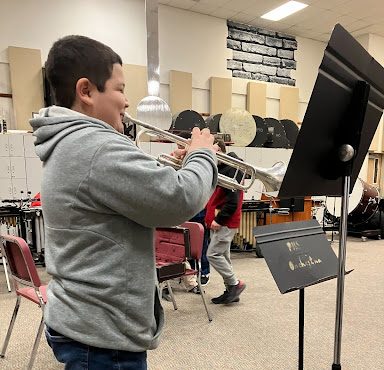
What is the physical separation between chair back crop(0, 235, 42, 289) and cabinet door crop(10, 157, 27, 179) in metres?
3.52

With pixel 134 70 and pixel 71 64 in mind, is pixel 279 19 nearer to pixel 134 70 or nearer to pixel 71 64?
pixel 134 70

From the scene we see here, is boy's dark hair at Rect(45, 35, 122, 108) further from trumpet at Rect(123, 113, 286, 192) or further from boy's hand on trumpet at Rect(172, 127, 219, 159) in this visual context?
trumpet at Rect(123, 113, 286, 192)

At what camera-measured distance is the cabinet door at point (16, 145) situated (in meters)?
5.51

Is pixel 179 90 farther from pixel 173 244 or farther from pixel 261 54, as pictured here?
pixel 173 244

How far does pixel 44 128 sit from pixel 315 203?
6407 millimetres

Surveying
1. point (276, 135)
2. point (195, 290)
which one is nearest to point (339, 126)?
point (195, 290)

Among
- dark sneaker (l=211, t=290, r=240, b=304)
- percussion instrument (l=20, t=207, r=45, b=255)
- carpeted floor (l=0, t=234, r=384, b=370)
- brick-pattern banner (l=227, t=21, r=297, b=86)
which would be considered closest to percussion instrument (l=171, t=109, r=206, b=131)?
brick-pattern banner (l=227, t=21, r=297, b=86)

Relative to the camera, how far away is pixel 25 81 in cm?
596

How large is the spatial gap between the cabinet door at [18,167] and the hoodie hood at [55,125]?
5225mm

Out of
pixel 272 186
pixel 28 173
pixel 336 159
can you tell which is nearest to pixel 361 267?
pixel 272 186

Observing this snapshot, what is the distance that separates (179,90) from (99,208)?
6.67m

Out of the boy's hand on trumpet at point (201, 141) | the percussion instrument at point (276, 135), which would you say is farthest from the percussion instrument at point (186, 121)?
the boy's hand on trumpet at point (201, 141)

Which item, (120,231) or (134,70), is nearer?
(120,231)

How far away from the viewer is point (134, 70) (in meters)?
6.70
